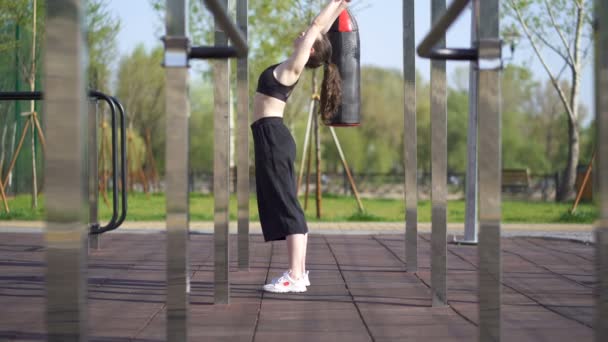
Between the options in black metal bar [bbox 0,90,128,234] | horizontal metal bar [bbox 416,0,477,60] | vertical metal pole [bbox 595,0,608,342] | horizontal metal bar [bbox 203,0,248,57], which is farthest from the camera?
black metal bar [bbox 0,90,128,234]

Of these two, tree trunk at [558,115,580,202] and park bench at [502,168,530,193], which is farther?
park bench at [502,168,530,193]

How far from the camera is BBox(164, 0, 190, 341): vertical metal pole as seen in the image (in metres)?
2.26

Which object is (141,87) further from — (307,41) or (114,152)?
(307,41)

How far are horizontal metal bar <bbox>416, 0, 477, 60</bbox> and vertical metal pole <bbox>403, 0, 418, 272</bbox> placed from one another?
2305 mm

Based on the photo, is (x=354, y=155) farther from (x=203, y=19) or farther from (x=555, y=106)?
(x=203, y=19)

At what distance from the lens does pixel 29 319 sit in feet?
11.8

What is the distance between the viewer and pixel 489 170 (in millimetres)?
2340

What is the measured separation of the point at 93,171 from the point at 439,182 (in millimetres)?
3636

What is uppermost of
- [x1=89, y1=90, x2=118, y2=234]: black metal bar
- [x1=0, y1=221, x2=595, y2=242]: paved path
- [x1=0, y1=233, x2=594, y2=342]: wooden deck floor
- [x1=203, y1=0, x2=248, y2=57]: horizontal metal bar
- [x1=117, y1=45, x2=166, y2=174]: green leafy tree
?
[x1=117, y1=45, x2=166, y2=174]: green leafy tree

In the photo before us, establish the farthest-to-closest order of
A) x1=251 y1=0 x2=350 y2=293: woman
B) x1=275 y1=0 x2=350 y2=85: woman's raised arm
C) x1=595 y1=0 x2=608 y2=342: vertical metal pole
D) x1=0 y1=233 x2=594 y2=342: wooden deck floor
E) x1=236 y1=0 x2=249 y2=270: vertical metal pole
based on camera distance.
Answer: x1=236 y1=0 x2=249 y2=270: vertical metal pole < x1=251 y1=0 x2=350 y2=293: woman < x1=275 y1=0 x2=350 y2=85: woman's raised arm < x1=0 y1=233 x2=594 y2=342: wooden deck floor < x1=595 y1=0 x2=608 y2=342: vertical metal pole

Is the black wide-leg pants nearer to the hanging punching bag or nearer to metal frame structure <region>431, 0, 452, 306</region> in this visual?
metal frame structure <region>431, 0, 452, 306</region>

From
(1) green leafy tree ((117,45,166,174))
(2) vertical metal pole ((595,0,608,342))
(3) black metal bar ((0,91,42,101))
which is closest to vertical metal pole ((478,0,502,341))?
(2) vertical metal pole ((595,0,608,342))

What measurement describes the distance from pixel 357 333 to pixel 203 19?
56.7 feet

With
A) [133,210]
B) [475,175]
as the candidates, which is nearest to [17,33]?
[133,210]
